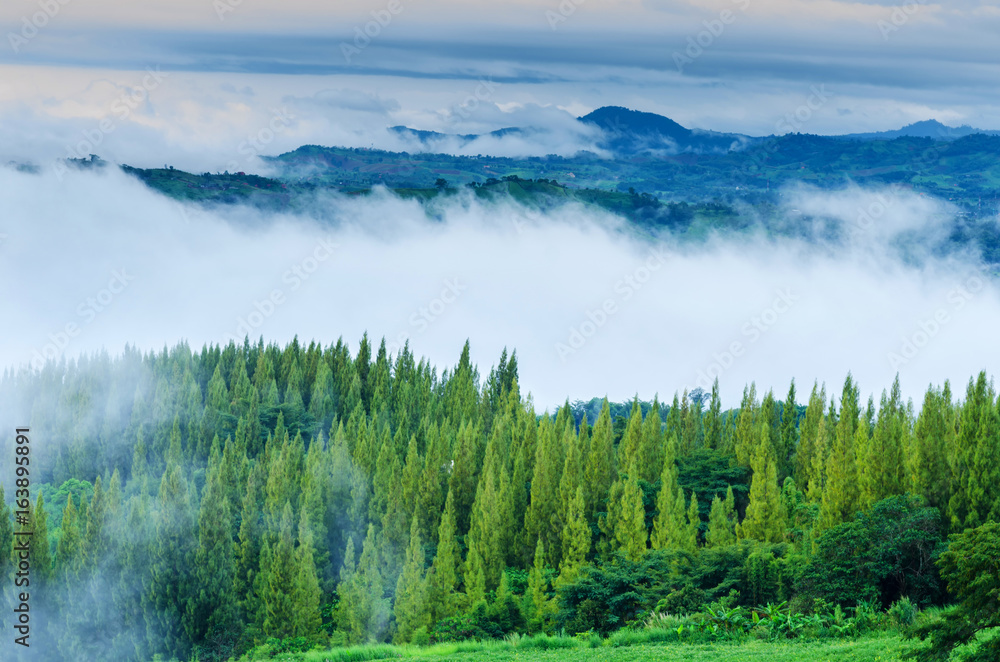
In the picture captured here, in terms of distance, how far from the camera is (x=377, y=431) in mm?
71125

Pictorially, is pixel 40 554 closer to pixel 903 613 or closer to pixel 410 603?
pixel 410 603

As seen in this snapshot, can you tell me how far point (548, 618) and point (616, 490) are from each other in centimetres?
893

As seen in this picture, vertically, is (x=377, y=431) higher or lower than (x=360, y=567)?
higher

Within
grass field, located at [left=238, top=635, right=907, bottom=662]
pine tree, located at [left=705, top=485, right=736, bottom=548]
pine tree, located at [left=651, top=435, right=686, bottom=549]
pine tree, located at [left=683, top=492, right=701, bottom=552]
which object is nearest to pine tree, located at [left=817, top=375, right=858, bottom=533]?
pine tree, located at [left=705, top=485, right=736, bottom=548]

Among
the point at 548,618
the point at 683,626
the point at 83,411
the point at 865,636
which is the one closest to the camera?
the point at 865,636

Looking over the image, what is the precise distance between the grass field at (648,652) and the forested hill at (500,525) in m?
5.07

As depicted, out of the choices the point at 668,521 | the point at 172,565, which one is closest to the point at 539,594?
the point at 668,521

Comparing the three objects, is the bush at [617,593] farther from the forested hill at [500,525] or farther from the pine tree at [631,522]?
the pine tree at [631,522]

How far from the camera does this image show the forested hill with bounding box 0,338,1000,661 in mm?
41781

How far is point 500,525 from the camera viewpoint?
55594 millimetres

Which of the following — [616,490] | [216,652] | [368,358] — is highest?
[368,358]

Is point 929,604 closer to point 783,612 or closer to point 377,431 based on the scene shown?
point 783,612

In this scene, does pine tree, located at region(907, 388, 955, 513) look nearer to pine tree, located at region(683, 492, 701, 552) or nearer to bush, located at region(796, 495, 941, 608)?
bush, located at region(796, 495, 941, 608)

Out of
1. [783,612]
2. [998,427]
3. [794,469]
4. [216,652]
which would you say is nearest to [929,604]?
[783,612]
